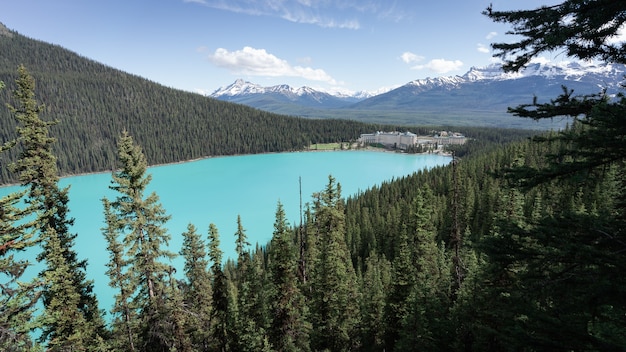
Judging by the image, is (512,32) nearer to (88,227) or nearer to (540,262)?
(540,262)

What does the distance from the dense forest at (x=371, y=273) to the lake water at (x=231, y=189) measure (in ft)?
39.4

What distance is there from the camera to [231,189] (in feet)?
354

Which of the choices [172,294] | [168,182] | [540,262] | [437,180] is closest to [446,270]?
[172,294]

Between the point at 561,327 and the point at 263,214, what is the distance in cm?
7937

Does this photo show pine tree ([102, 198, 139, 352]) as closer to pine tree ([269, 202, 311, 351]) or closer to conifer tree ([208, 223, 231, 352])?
conifer tree ([208, 223, 231, 352])

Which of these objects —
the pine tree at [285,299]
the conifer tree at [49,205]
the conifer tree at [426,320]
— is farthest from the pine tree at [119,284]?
the conifer tree at [426,320]

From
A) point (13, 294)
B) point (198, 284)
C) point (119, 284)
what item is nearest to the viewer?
point (13, 294)

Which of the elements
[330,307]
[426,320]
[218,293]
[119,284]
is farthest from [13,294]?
[330,307]

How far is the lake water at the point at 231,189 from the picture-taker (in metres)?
67.0

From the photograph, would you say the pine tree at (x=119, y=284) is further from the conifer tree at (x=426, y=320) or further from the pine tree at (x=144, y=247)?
the conifer tree at (x=426, y=320)

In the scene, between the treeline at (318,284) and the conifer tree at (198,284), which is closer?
the treeline at (318,284)

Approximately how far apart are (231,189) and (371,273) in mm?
81865

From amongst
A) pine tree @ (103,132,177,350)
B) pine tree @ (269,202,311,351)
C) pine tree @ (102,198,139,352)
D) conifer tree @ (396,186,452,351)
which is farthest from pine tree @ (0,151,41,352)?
conifer tree @ (396,186,452,351)

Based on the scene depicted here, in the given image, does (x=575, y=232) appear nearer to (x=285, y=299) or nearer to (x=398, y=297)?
(x=285, y=299)
